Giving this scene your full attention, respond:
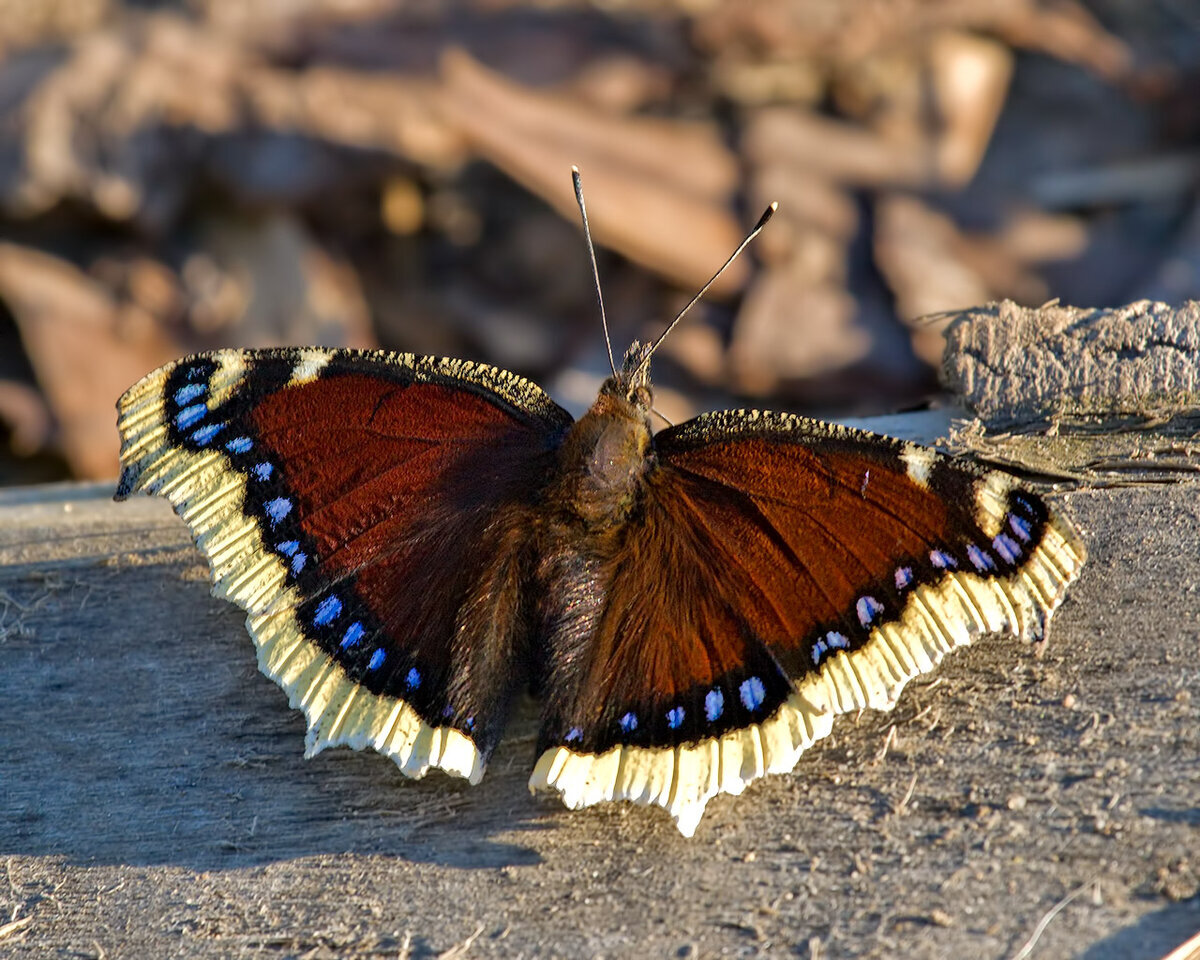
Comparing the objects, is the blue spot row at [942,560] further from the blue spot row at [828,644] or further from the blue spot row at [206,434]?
the blue spot row at [206,434]

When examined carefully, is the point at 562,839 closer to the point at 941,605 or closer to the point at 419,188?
the point at 941,605

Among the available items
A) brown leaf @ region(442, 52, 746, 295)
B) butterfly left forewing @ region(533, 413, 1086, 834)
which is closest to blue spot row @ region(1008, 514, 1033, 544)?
butterfly left forewing @ region(533, 413, 1086, 834)

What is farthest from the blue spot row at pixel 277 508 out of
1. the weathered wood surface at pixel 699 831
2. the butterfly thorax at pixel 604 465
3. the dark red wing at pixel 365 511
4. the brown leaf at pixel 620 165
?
the brown leaf at pixel 620 165

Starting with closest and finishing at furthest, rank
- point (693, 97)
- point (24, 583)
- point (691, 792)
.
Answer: point (691, 792) < point (24, 583) < point (693, 97)

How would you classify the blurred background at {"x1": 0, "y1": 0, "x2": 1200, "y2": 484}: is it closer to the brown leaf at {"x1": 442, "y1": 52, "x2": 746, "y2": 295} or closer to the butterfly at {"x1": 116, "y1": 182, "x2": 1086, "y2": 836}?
the brown leaf at {"x1": 442, "y1": 52, "x2": 746, "y2": 295}

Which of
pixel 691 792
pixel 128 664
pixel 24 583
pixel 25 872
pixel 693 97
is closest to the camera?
pixel 691 792

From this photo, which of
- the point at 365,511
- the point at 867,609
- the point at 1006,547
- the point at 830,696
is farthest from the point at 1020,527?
the point at 365,511

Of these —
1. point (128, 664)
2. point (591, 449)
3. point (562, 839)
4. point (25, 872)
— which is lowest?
point (25, 872)

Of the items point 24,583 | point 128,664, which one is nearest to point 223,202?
point 24,583
